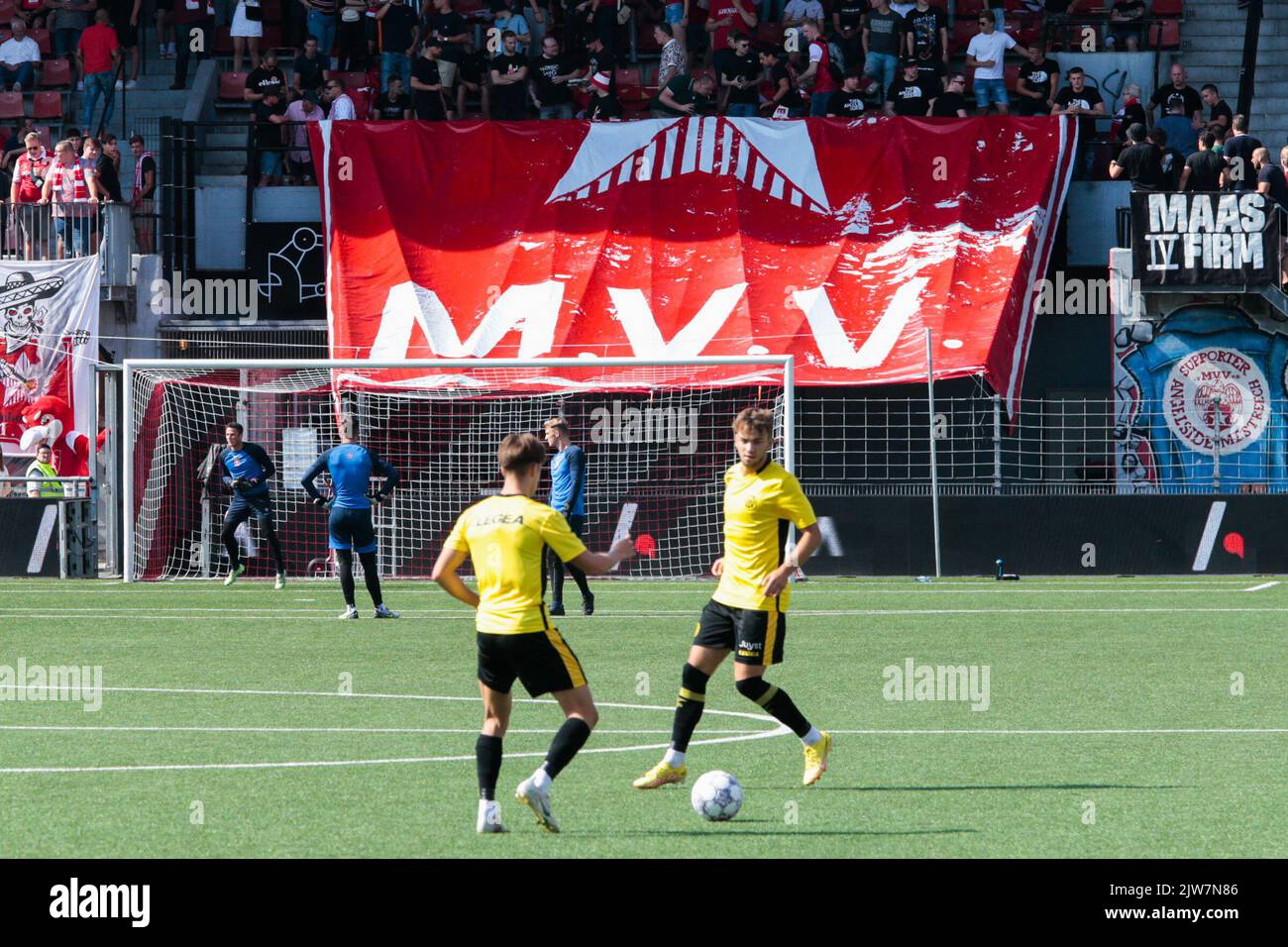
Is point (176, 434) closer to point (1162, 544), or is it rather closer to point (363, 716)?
point (1162, 544)

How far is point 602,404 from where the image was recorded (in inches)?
1120

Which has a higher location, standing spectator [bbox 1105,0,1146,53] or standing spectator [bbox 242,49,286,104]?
standing spectator [bbox 1105,0,1146,53]

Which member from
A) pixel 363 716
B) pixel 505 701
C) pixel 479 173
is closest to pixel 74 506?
pixel 479 173

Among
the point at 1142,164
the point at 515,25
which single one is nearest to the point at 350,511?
the point at 1142,164

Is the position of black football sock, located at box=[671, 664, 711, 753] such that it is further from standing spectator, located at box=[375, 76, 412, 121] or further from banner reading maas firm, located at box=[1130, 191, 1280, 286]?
standing spectator, located at box=[375, 76, 412, 121]

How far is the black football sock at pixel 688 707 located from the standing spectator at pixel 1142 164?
833 inches

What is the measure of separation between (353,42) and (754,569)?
81.9 feet

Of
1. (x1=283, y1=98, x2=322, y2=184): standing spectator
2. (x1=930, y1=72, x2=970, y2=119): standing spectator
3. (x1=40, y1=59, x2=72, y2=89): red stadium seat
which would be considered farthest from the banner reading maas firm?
(x1=40, y1=59, x2=72, y2=89): red stadium seat

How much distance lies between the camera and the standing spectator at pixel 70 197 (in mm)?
30375

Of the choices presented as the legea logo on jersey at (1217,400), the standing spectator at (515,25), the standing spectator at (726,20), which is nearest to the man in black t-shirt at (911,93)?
the standing spectator at (726,20)

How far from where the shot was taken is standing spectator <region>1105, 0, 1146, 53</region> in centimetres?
3275

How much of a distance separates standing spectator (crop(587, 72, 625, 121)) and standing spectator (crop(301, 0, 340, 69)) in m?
4.55

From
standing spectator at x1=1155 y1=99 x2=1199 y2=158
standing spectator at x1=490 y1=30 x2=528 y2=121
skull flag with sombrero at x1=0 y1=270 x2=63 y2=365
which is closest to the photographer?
skull flag with sombrero at x1=0 y1=270 x2=63 y2=365

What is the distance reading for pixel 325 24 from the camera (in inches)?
1339
